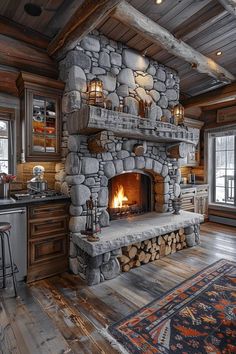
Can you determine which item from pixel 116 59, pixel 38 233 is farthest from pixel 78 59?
Result: pixel 38 233

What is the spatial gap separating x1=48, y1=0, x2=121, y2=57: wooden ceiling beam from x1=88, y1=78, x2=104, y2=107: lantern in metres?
0.55

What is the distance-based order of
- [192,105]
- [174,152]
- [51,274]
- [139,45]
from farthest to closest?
[192,105] < [174,152] < [139,45] < [51,274]

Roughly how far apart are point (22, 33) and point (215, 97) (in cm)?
397

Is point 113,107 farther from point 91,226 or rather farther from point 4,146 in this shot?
point 4,146

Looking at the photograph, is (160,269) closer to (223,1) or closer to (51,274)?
(51,274)

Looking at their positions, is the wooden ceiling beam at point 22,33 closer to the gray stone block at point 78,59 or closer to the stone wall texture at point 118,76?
the stone wall texture at point 118,76

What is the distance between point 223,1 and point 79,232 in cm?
341

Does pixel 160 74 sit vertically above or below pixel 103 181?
above

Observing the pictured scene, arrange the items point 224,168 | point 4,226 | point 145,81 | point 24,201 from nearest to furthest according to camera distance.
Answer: point 4,226, point 24,201, point 145,81, point 224,168

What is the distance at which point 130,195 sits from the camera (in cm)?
431

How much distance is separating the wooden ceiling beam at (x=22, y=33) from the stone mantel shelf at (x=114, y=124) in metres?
1.24

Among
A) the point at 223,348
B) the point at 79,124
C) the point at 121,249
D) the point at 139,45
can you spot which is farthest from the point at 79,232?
the point at 139,45

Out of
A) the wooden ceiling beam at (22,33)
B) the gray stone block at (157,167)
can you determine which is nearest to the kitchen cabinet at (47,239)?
the gray stone block at (157,167)

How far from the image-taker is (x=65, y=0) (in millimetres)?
2684
